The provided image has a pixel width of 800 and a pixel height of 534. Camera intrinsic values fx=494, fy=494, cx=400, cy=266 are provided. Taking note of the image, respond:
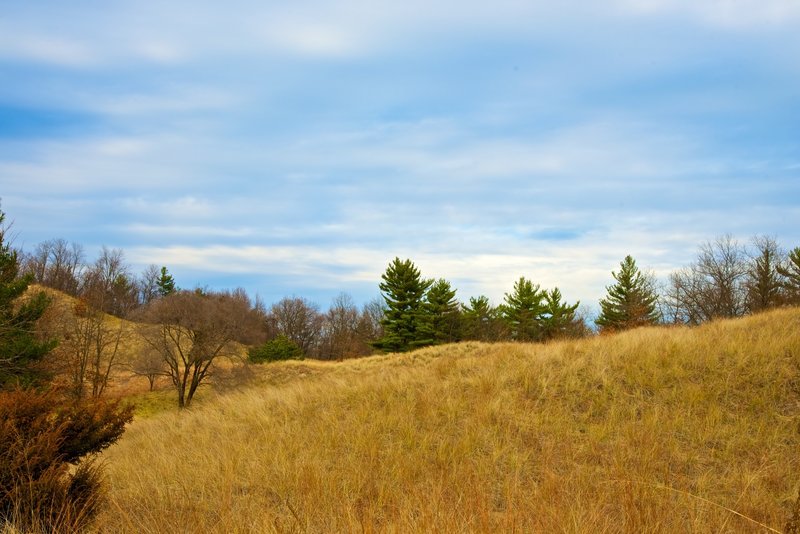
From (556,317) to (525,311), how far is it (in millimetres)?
3389

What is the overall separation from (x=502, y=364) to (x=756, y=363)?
206 inches

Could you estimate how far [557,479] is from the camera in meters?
5.91

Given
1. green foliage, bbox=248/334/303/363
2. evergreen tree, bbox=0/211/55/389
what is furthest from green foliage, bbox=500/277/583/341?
evergreen tree, bbox=0/211/55/389

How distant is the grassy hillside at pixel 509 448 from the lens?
4816 millimetres

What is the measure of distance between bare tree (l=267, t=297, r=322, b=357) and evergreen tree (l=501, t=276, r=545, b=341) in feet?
103

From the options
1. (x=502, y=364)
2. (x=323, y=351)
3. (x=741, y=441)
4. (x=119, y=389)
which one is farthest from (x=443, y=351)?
(x=323, y=351)

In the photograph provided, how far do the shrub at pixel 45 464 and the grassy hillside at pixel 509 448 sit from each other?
41 centimetres

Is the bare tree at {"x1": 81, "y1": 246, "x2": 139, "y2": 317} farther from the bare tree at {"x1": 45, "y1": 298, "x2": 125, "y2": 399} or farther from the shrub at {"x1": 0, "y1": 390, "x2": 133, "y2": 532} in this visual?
the shrub at {"x1": 0, "y1": 390, "x2": 133, "y2": 532}

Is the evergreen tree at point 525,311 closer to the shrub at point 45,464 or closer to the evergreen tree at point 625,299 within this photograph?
the evergreen tree at point 625,299

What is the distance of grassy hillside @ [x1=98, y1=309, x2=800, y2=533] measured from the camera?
4816 millimetres

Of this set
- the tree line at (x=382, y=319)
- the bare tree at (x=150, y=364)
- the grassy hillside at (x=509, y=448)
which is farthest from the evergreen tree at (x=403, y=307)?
the grassy hillside at (x=509, y=448)

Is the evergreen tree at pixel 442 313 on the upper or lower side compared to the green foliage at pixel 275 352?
upper

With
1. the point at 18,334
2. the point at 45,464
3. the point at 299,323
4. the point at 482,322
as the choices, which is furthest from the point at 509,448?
the point at 299,323

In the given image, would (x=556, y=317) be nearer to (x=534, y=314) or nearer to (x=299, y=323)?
(x=534, y=314)
